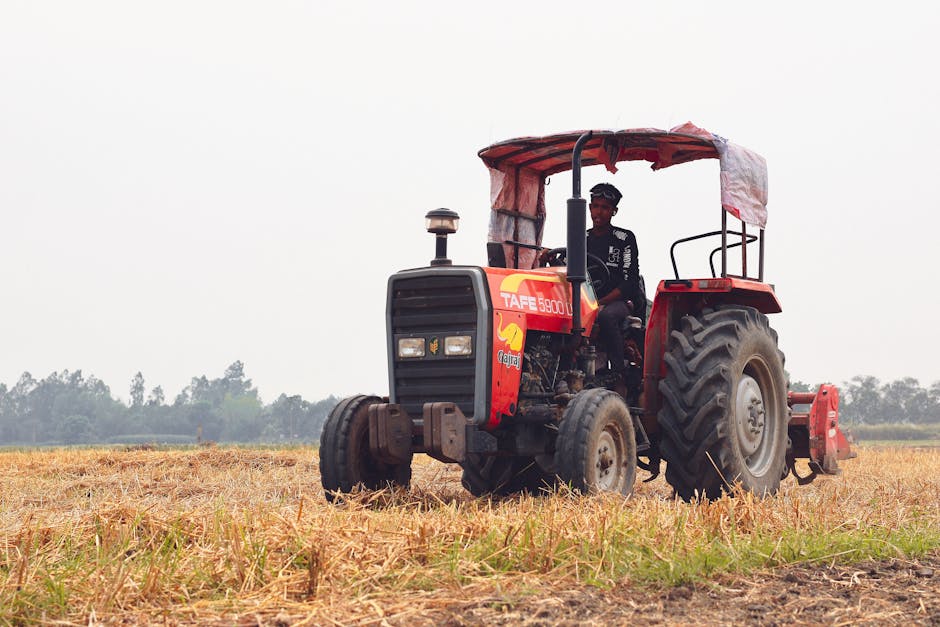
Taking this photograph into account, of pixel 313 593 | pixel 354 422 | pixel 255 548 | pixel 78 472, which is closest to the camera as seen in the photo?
pixel 313 593

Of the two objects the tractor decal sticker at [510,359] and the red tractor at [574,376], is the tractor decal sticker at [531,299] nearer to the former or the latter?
the red tractor at [574,376]

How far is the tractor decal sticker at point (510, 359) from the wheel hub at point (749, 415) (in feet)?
5.83

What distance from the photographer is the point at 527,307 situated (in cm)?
833

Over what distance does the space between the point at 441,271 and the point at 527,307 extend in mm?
691

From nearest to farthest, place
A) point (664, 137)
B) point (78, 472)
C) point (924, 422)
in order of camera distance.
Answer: point (664, 137) < point (78, 472) < point (924, 422)

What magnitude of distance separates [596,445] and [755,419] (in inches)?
82.8

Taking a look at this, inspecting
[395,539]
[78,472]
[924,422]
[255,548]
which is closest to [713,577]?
[395,539]

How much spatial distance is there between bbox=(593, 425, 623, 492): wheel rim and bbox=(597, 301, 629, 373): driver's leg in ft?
3.38

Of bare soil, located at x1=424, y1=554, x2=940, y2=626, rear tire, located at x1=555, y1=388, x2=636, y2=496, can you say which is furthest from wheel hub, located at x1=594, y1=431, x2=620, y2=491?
bare soil, located at x1=424, y1=554, x2=940, y2=626

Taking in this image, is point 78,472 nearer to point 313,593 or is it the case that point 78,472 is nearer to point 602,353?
point 602,353

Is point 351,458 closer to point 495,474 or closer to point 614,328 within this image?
point 495,474

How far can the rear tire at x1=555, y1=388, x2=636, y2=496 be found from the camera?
7.40m

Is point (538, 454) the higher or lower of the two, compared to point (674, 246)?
lower

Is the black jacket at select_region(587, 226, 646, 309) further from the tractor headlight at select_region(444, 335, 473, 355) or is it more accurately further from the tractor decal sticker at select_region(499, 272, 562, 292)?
the tractor headlight at select_region(444, 335, 473, 355)
